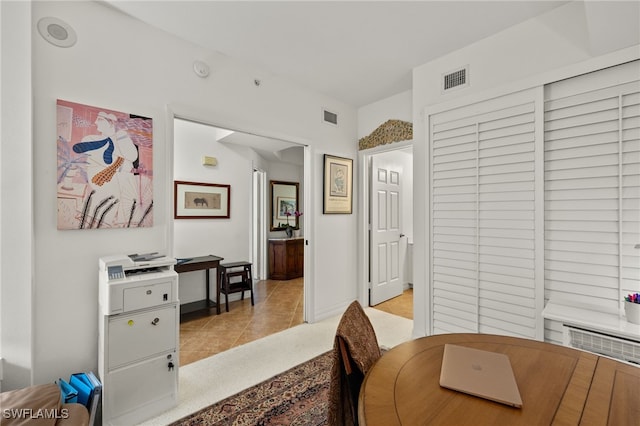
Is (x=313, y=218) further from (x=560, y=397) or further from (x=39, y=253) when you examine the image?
(x=560, y=397)

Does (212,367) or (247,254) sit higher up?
(247,254)

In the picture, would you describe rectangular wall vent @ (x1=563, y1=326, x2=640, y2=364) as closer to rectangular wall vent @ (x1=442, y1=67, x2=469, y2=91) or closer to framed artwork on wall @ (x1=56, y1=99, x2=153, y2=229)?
rectangular wall vent @ (x1=442, y1=67, x2=469, y2=91)

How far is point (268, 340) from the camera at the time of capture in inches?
115

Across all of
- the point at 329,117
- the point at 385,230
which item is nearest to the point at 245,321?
the point at 385,230

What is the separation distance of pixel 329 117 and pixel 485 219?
2180mm

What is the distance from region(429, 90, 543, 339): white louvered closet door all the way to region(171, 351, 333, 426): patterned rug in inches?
52.2

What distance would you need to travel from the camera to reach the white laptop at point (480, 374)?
0.89 m

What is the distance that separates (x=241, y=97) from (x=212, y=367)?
247 centimetres

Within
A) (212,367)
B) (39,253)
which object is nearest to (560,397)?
(212,367)

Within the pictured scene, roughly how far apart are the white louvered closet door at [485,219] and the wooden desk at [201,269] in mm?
2615

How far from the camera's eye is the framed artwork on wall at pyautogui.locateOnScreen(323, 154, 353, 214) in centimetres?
356

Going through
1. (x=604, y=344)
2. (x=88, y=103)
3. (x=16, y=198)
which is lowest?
(x=604, y=344)

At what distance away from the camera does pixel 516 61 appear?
7.37ft

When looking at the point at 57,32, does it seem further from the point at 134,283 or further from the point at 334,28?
the point at 334,28
